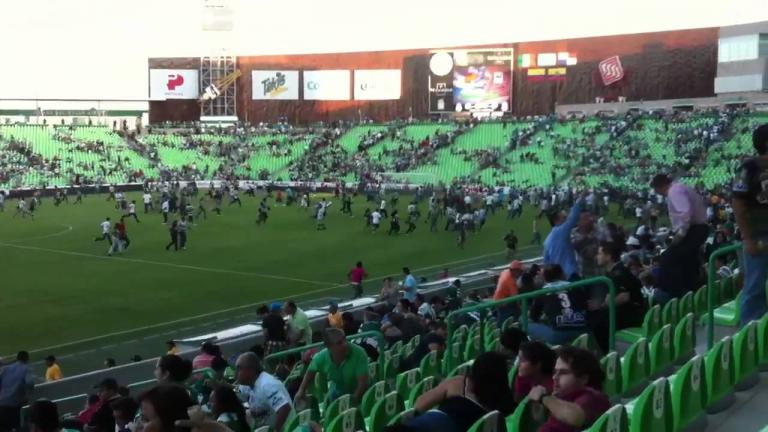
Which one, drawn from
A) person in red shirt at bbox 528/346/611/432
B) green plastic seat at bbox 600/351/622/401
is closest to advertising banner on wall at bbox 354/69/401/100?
green plastic seat at bbox 600/351/622/401

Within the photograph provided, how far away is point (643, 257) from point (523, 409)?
9.96 m

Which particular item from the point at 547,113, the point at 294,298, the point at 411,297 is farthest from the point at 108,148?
the point at 411,297

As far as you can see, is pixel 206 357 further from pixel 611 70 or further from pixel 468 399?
pixel 611 70

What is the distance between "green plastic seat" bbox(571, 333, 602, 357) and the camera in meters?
7.55

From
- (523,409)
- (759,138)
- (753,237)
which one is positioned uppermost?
(759,138)

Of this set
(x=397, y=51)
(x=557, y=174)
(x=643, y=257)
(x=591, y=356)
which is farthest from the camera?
(x=397, y=51)

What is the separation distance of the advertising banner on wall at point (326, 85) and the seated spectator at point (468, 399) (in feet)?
241

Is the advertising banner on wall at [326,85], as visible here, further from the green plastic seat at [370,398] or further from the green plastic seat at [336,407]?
the green plastic seat at [336,407]

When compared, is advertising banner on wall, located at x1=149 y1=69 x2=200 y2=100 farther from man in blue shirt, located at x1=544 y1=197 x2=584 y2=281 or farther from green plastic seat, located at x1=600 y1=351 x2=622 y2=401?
green plastic seat, located at x1=600 y1=351 x2=622 y2=401

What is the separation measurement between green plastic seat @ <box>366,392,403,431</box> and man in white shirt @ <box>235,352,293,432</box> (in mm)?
598

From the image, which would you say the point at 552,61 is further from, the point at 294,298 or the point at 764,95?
the point at 294,298

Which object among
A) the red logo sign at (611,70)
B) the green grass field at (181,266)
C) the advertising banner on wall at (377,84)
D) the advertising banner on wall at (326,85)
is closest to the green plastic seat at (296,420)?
the green grass field at (181,266)

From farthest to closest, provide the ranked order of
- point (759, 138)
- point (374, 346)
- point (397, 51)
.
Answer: point (397, 51) → point (374, 346) → point (759, 138)

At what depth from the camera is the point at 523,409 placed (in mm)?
5152
